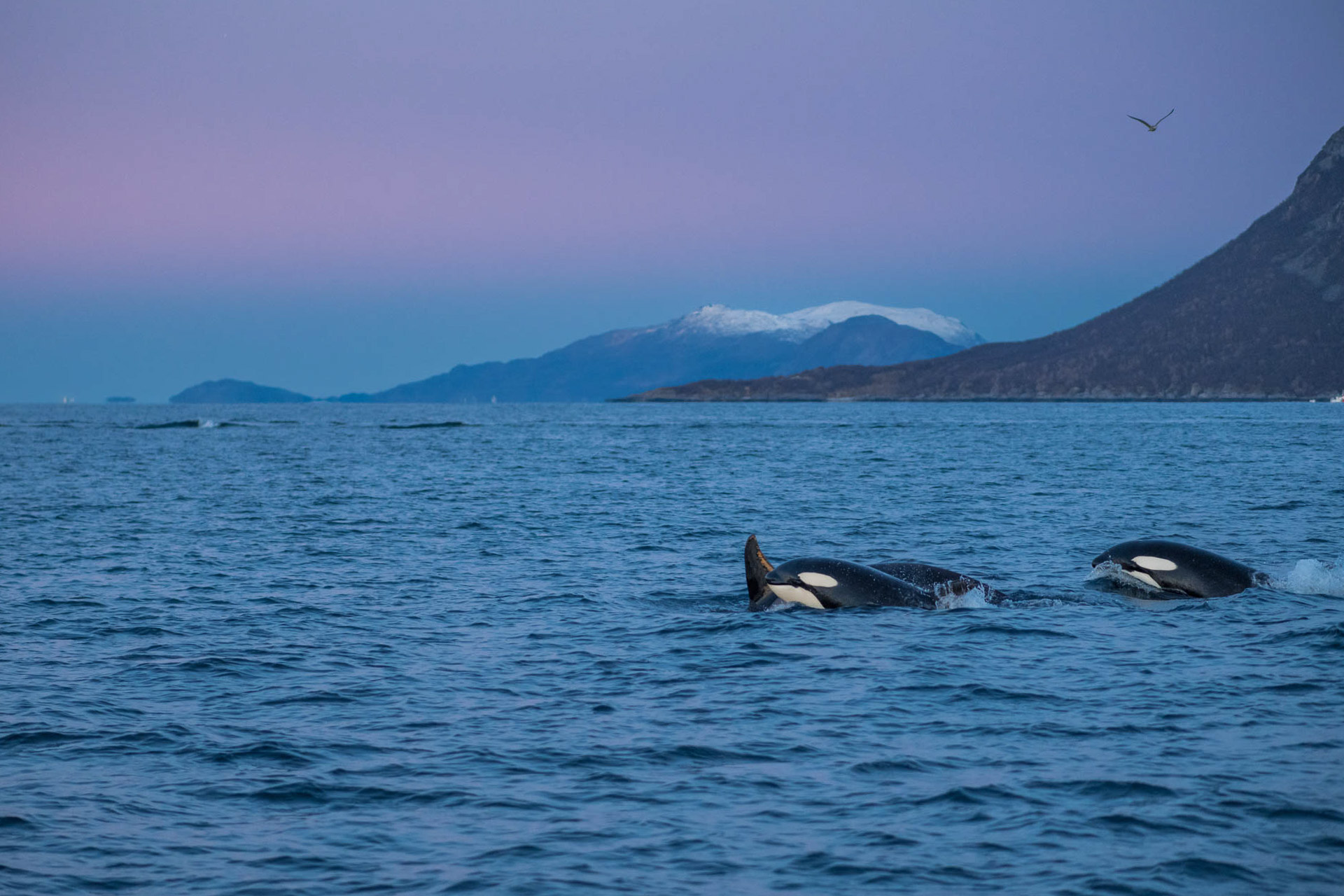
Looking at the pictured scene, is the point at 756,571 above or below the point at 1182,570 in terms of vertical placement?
above

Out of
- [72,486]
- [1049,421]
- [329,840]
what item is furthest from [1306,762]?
[1049,421]

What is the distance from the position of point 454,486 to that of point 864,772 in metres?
43.0

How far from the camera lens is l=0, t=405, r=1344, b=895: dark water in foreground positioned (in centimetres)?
916

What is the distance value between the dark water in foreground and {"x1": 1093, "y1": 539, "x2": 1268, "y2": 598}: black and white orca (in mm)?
560

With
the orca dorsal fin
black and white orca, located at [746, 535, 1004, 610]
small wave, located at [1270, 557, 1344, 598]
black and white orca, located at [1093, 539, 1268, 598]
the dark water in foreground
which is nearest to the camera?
the dark water in foreground

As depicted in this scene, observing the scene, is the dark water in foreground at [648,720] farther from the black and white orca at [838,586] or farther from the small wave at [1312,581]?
the black and white orca at [838,586]

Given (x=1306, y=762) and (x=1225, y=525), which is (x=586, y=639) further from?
(x=1225, y=525)

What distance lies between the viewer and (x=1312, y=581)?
20328 millimetres

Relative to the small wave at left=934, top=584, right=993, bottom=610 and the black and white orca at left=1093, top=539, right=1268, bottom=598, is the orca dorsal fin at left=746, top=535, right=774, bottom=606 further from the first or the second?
the black and white orca at left=1093, top=539, right=1268, bottom=598

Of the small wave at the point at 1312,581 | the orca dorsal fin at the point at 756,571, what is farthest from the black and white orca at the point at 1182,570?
the orca dorsal fin at the point at 756,571

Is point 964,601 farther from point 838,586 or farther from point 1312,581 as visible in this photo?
point 1312,581

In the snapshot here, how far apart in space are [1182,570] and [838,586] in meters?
5.90

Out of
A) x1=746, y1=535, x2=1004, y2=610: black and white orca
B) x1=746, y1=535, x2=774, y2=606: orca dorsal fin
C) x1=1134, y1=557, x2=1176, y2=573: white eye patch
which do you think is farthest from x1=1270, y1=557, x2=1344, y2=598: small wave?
x1=746, y1=535, x2=774, y2=606: orca dorsal fin

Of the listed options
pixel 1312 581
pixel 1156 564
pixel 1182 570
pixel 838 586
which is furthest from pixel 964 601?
pixel 1312 581
